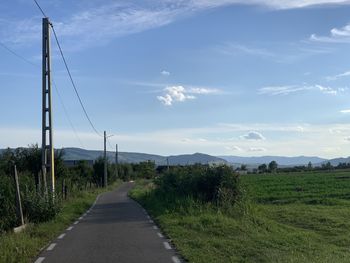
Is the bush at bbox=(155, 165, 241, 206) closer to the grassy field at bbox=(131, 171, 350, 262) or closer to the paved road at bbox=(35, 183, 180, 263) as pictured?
the grassy field at bbox=(131, 171, 350, 262)

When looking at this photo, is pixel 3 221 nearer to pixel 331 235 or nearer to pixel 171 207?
pixel 171 207

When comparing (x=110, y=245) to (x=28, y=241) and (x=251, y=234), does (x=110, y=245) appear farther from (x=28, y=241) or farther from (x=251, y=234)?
(x=251, y=234)

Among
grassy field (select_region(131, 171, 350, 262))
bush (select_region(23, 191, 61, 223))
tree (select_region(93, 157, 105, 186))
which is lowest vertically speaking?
grassy field (select_region(131, 171, 350, 262))

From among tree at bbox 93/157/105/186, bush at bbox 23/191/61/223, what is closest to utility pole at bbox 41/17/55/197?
bush at bbox 23/191/61/223

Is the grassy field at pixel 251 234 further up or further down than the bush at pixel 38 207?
further down

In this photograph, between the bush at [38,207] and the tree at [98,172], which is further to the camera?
the tree at [98,172]

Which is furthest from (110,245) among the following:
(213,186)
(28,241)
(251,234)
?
(213,186)

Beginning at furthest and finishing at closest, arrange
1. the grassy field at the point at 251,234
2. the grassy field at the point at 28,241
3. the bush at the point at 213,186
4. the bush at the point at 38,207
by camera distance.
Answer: the bush at the point at 213,186
the bush at the point at 38,207
the grassy field at the point at 251,234
the grassy field at the point at 28,241

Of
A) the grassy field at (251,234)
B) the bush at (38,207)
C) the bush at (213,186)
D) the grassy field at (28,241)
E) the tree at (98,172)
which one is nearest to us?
the grassy field at (28,241)

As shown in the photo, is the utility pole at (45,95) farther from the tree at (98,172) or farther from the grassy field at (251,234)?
the tree at (98,172)

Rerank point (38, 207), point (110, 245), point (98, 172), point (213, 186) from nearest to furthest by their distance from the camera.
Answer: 1. point (110, 245)
2. point (38, 207)
3. point (213, 186)
4. point (98, 172)

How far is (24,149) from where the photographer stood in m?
35.2

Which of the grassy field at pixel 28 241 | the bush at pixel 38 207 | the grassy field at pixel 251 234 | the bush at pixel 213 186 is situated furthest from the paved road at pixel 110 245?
the bush at pixel 213 186

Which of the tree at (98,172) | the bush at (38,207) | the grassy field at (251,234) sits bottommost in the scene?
the grassy field at (251,234)
